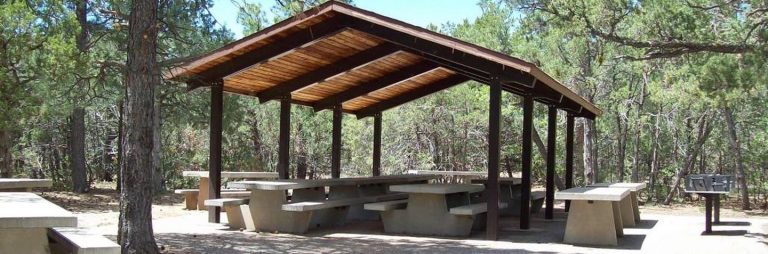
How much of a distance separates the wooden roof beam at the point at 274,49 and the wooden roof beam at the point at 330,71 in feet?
4.09

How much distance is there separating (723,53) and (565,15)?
2300mm

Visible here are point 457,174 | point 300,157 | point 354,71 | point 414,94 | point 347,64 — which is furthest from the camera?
point 300,157

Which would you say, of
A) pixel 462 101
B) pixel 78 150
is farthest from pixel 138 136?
pixel 462 101

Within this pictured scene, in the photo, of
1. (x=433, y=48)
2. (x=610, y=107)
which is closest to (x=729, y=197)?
(x=610, y=107)

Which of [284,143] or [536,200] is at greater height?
[284,143]

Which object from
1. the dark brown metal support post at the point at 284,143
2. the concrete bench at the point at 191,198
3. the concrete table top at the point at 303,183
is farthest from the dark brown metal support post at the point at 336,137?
the concrete bench at the point at 191,198

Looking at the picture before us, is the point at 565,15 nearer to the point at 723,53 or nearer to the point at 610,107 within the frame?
the point at 723,53

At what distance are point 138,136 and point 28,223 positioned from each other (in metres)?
2.13

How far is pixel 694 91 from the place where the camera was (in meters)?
9.66

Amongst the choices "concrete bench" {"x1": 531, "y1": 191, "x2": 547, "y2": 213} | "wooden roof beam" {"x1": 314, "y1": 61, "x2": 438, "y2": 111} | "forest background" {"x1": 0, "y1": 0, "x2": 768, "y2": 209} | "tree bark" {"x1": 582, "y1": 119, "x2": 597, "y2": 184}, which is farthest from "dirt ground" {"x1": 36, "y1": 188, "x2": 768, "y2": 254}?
"tree bark" {"x1": 582, "y1": 119, "x2": 597, "y2": 184}

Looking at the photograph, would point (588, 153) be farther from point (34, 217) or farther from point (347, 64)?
point (34, 217)

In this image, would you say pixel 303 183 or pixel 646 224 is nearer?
pixel 303 183

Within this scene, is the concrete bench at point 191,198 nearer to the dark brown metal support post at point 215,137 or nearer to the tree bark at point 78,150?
the dark brown metal support post at point 215,137

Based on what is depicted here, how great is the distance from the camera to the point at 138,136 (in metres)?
6.06
